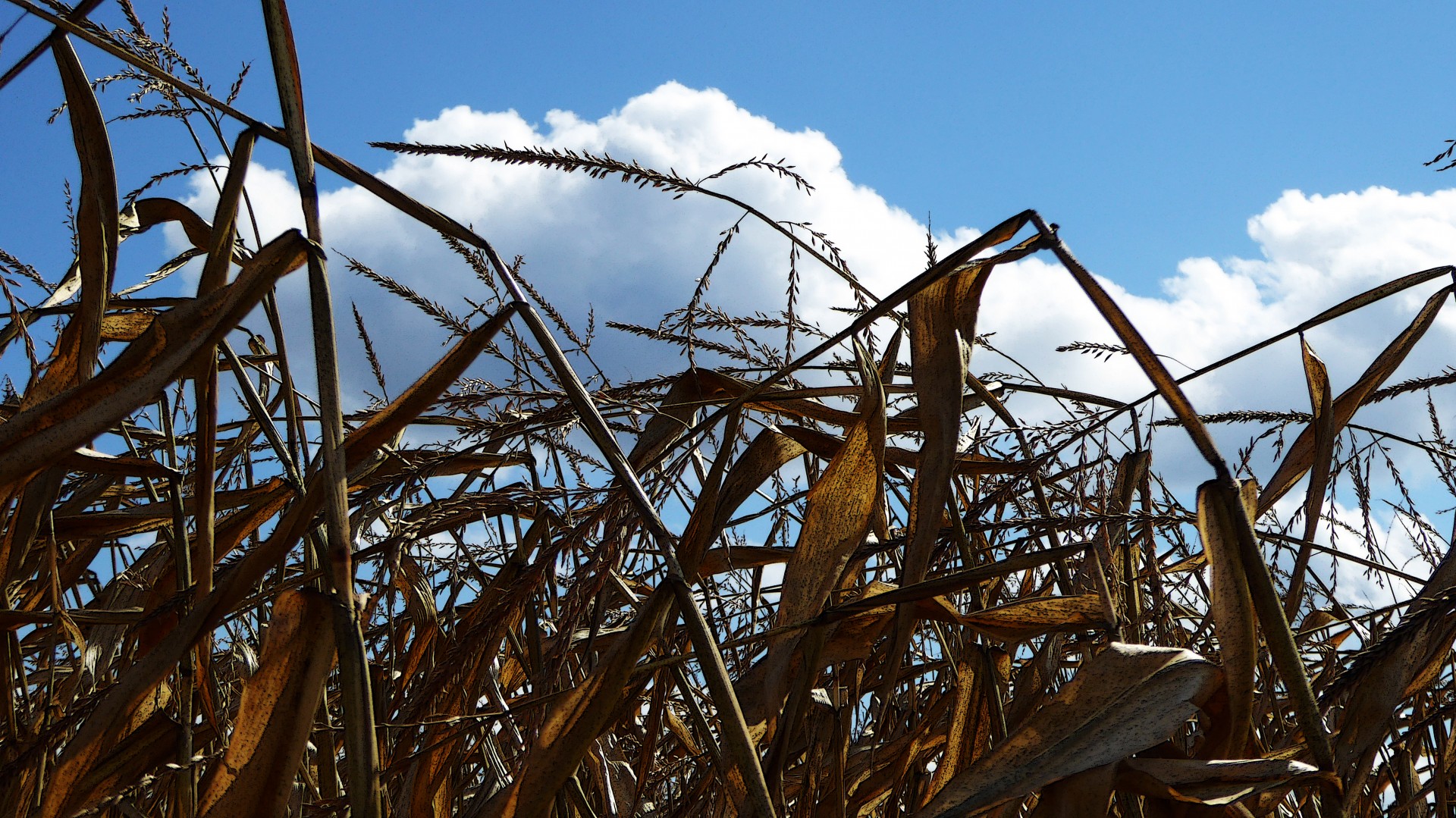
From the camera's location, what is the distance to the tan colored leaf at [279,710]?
0.56 metres

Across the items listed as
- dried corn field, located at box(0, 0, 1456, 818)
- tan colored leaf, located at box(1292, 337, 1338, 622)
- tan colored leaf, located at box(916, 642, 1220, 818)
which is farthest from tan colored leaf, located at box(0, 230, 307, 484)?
tan colored leaf, located at box(1292, 337, 1338, 622)

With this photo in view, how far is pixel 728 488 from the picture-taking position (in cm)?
89

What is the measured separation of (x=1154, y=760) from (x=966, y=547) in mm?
253

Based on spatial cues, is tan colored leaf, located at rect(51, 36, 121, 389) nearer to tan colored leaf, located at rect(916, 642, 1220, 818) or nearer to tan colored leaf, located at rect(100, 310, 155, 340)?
tan colored leaf, located at rect(100, 310, 155, 340)

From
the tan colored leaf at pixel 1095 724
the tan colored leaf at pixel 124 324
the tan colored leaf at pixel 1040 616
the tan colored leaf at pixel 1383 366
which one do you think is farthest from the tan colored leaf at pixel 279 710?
the tan colored leaf at pixel 1383 366

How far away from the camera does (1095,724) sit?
0.62 m

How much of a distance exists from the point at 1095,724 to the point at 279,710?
479 mm

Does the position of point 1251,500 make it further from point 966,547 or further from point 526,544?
point 526,544

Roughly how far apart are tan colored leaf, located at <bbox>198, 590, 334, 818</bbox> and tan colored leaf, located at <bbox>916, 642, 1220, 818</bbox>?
0.36m

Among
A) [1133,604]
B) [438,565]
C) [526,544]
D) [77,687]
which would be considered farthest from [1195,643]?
[77,687]

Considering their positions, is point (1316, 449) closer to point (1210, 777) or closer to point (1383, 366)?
point (1383, 366)

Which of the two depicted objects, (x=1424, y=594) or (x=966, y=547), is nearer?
(x=1424, y=594)

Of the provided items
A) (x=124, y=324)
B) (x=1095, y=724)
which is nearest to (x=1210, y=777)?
(x=1095, y=724)

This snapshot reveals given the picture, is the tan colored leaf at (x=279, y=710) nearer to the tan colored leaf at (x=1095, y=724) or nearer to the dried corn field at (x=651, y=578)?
the dried corn field at (x=651, y=578)
